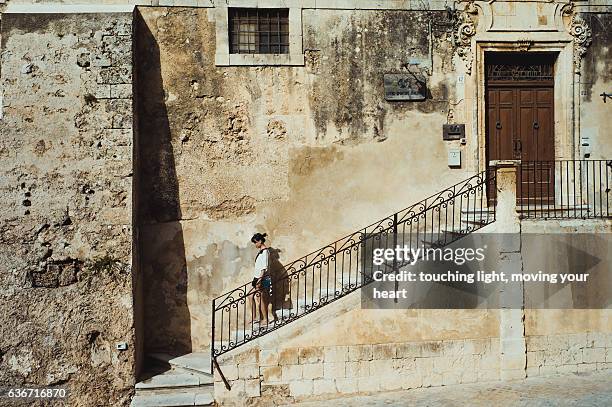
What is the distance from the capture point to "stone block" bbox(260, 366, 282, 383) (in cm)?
962

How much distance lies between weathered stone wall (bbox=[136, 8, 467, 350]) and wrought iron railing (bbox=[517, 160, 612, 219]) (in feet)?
4.09

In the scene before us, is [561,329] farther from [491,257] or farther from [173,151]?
[173,151]

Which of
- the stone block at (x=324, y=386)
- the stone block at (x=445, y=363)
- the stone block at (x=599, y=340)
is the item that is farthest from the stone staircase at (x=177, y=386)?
the stone block at (x=599, y=340)

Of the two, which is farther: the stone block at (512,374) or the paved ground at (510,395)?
the stone block at (512,374)

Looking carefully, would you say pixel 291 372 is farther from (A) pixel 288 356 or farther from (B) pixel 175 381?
(B) pixel 175 381

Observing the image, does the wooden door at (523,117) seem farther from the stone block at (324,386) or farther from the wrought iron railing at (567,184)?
the stone block at (324,386)

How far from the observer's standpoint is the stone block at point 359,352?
9734mm

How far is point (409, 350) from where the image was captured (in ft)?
32.3

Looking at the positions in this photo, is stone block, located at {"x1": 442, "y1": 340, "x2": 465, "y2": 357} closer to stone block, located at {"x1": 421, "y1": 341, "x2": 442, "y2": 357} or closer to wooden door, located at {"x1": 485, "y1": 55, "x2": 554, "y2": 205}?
stone block, located at {"x1": 421, "y1": 341, "x2": 442, "y2": 357}

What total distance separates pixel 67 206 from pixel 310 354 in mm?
4009

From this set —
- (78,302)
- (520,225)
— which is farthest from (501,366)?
(78,302)

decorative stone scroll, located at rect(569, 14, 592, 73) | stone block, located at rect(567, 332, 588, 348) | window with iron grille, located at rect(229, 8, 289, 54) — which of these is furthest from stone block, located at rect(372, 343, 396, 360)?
decorative stone scroll, located at rect(569, 14, 592, 73)

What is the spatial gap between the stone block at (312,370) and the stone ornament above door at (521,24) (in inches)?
215

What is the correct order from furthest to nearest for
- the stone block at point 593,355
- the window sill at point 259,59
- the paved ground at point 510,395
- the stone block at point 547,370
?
1. the window sill at point 259,59
2. the stone block at point 593,355
3. the stone block at point 547,370
4. the paved ground at point 510,395
